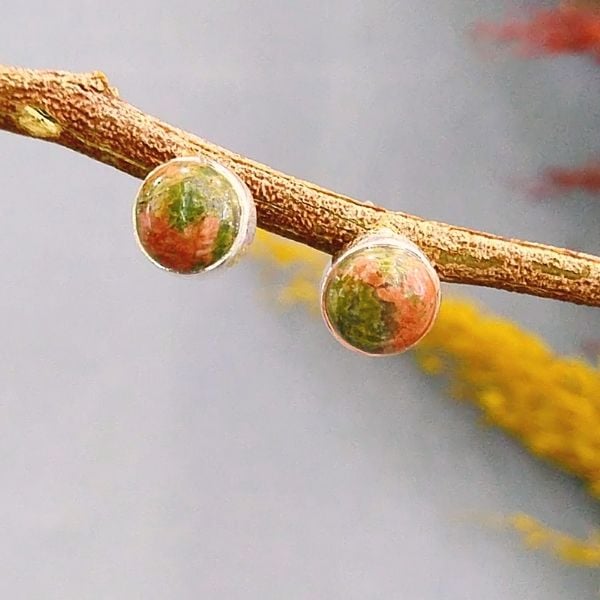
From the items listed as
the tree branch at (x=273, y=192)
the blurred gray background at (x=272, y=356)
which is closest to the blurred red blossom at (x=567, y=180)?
the blurred gray background at (x=272, y=356)

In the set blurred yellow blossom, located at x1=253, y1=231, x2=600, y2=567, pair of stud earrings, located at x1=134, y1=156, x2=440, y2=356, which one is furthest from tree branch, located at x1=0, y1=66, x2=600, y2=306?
blurred yellow blossom, located at x1=253, y1=231, x2=600, y2=567

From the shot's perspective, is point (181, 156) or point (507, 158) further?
point (507, 158)

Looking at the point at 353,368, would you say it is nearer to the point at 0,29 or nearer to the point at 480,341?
the point at 480,341

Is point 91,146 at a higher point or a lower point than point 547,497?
lower

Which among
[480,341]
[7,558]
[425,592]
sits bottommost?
[7,558]

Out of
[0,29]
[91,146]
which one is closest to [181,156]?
[91,146]

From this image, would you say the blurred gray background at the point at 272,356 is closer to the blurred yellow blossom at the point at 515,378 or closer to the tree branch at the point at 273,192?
the blurred yellow blossom at the point at 515,378
